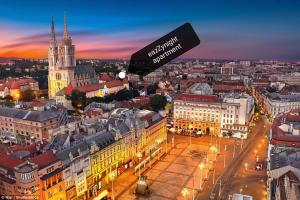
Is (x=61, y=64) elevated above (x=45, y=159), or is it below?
above

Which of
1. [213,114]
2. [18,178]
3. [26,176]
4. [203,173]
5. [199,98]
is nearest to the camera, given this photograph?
[26,176]

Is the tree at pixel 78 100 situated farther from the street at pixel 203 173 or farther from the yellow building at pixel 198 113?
the street at pixel 203 173

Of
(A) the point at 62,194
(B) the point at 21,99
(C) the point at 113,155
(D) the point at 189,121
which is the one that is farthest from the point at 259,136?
(B) the point at 21,99

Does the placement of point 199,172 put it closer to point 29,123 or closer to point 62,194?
point 62,194

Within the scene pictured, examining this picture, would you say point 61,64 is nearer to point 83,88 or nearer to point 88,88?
point 83,88

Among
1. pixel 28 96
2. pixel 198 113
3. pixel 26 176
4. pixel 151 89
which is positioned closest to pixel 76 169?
pixel 26 176

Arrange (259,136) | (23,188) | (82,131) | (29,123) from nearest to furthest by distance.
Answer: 1. (23,188)
2. (82,131)
3. (29,123)
4. (259,136)

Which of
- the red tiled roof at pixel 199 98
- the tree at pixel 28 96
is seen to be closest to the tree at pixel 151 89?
the red tiled roof at pixel 199 98
